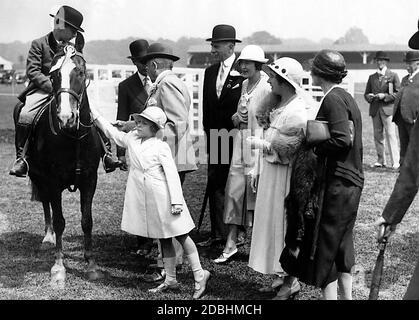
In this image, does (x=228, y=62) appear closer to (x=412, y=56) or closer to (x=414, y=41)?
(x=414, y=41)

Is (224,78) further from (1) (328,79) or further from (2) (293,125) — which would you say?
(1) (328,79)

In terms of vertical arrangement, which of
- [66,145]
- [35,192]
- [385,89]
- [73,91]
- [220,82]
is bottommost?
[35,192]

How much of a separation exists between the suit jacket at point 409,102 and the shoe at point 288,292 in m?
6.05

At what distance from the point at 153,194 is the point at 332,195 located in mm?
1875

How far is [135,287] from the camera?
5.84 meters

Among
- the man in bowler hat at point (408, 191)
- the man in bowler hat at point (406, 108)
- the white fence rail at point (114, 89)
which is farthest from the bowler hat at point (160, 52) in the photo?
the white fence rail at point (114, 89)

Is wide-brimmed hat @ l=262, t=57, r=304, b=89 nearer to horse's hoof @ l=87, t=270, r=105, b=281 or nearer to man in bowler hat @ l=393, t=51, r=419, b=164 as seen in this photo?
horse's hoof @ l=87, t=270, r=105, b=281

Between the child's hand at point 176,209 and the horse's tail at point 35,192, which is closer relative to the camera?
the child's hand at point 176,209

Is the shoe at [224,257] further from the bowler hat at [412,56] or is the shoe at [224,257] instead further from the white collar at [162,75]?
the bowler hat at [412,56]

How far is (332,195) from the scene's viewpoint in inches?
174

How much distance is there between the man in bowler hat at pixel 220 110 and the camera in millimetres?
7039

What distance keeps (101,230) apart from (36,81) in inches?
101

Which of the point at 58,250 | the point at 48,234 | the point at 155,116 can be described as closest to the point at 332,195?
the point at 155,116
